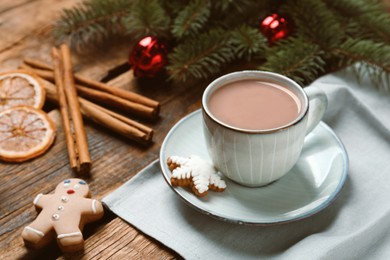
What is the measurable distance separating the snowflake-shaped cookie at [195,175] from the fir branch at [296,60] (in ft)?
1.20

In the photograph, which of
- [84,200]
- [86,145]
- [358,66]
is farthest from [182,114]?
[358,66]

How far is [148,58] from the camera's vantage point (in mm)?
1285

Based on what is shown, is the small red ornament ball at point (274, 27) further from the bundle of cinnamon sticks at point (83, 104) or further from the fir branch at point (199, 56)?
the bundle of cinnamon sticks at point (83, 104)

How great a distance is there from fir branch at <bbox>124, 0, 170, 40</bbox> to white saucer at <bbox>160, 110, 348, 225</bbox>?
1.15 ft

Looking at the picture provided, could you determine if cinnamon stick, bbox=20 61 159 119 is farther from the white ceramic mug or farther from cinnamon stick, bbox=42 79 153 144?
the white ceramic mug

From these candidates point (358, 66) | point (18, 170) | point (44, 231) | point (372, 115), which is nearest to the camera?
point (44, 231)

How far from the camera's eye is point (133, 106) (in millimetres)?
1215

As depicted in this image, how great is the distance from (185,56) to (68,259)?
0.59 meters

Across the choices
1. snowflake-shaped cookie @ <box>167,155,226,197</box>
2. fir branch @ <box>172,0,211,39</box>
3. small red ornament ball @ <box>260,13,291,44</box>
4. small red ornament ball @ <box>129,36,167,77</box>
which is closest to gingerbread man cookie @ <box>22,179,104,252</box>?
snowflake-shaped cookie @ <box>167,155,226,197</box>

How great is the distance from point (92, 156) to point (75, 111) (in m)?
0.13

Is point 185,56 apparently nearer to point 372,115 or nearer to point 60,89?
point 60,89

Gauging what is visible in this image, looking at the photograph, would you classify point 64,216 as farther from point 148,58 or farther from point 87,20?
point 87,20

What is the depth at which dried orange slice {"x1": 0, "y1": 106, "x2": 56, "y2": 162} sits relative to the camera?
43.3 inches

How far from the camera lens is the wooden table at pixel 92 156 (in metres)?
0.93
